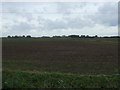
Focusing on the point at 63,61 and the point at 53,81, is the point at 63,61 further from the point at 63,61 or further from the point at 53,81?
the point at 53,81

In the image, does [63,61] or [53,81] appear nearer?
[53,81]

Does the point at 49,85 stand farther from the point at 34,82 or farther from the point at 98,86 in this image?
the point at 98,86

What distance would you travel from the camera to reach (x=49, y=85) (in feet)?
28.8

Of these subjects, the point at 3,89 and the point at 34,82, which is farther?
the point at 34,82

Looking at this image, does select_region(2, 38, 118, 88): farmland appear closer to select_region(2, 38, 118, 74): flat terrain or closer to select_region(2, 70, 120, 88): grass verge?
select_region(2, 38, 118, 74): flat terrain

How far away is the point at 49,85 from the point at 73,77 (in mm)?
1753

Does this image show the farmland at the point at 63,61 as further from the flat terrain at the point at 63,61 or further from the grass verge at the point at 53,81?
the grass verge at the point at 53,81

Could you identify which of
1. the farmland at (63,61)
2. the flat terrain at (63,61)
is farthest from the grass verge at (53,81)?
the flat terrain at (63,61)

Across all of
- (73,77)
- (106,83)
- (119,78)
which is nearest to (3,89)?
(73,77)

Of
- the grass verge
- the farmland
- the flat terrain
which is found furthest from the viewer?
the flat terrain

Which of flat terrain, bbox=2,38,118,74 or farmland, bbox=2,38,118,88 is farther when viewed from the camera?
→ flat terrain, bbox=2,38,118,74

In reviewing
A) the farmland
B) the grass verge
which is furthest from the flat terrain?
the grass verge

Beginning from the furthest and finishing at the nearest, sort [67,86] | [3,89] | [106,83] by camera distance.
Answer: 1. [106,83]
2. [67,86]
3. [3,89]

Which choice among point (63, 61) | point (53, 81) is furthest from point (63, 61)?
point (53, 81)
